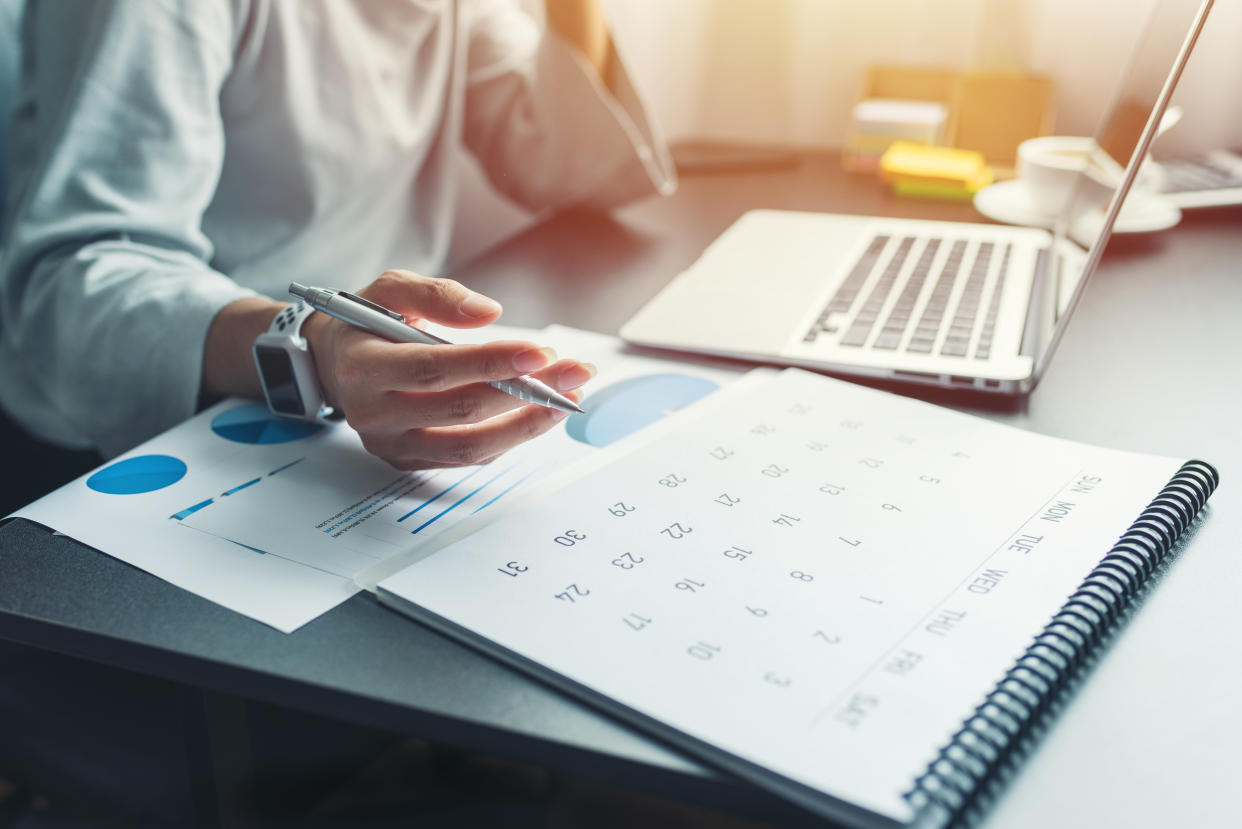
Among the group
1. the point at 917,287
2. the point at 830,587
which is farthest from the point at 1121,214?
the point at 830,587

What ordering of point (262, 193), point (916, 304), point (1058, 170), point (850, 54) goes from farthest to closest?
point (850, 54), point (1058, 170), point (262, 193), point (916, 304)

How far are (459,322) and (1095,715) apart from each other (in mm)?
349

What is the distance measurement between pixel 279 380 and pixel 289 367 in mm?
15

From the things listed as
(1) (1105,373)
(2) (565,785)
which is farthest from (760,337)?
(2) (565,785)

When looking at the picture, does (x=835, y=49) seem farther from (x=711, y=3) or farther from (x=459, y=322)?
(x=459, y=322)

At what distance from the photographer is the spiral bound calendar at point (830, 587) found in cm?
32

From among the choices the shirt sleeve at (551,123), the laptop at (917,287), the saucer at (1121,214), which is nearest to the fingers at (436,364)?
the laptop at (917,287)

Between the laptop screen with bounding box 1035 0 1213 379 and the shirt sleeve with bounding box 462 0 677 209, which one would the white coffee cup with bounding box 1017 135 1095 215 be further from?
the shirt sleeve with bounding box 462 0 677 209

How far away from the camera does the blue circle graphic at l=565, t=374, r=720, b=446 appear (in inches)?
22.5

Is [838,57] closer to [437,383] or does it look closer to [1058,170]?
[1058,170]

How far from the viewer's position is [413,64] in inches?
39.2

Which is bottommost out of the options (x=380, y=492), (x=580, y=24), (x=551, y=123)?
(x=380, y=492)

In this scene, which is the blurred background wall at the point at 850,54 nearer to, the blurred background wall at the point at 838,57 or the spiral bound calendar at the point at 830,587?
the blurred background wall at the point at 838,57

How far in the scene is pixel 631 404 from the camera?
0.61 meters
